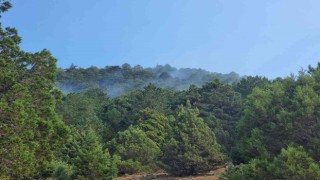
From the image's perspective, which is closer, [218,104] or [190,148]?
[190,148]

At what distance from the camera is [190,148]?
2402 cm

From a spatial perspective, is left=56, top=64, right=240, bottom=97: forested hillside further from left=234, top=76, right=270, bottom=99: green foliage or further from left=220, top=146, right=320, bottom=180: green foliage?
left=220, top=146, right=320, bottom=180: green foliage

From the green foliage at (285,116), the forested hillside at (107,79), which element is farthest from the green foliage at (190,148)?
the forested hillside at (107,79)

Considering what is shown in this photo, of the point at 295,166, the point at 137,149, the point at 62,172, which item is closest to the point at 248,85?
the point at 137,149

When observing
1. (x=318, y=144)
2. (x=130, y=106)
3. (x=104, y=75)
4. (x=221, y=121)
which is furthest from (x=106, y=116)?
(x=104, y=75)

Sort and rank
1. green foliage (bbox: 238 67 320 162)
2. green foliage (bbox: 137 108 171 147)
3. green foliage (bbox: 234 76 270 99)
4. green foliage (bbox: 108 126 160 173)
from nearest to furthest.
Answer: green foliage (bbox: 238 67 320 162) < green foliage (bbox: 108 126 160 173) < green foliage (bbox: 137 108 171 147) < green foliage (bbox: 234 76 270 99)

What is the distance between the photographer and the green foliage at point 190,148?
79.1ft

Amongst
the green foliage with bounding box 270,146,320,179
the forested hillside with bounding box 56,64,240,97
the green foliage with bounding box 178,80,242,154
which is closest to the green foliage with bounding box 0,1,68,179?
the green foliage with bounding box 270,146,320,179

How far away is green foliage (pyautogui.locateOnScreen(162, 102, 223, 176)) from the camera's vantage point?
2411 centimetres

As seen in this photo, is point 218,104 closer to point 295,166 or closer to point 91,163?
point 91,163

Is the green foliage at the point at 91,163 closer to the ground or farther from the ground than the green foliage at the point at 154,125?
closer to the ground

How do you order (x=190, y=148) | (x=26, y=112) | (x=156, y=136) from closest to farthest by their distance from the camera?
(x=26, y=112) < (x=190, y=148) < (x=156, y=136)

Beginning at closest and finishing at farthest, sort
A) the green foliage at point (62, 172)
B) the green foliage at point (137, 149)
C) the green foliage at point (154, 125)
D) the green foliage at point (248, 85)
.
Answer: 1. the green foliage at point (62, 172)
2. the green foliage at point (137, 149)
3. the green foliage at point (154, 125)
4. the green foliage at point (248, 85)

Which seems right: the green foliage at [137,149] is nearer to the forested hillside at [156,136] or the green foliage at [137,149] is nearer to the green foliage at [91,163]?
the forested hillside at [156,136]
